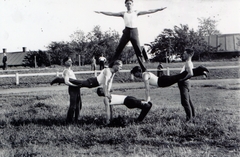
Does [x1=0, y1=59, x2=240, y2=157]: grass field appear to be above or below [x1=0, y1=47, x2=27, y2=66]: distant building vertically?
below

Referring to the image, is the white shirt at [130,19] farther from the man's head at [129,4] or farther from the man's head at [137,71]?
the man's head at [137,71]

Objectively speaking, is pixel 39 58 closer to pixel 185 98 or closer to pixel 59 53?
pixel 59 53

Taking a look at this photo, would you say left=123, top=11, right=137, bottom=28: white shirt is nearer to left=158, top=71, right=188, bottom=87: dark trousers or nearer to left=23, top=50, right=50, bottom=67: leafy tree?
left=158, top=71, right=188, bottom=87: dark trousers

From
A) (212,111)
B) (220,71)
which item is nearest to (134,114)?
(212,111)

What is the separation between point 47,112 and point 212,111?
5.27 meters

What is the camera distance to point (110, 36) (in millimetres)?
42562

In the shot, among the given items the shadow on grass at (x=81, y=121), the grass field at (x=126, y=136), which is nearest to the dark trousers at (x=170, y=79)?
the grass field at (x=126, y=136)

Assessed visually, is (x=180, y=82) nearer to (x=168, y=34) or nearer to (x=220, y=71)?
(x=220, y=71)

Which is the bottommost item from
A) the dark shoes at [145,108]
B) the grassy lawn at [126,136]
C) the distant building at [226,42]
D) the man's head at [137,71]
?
the grassy lawn at [126,136]

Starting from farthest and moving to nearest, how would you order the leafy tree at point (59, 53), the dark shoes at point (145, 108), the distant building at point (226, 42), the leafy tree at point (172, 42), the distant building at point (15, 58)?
the distant building at point (15, 58), the distant building at point (226, 42), the leafy tree at point (59, 53), the leafy tree at point (172, 42), the dark shoes at point (145, 108)

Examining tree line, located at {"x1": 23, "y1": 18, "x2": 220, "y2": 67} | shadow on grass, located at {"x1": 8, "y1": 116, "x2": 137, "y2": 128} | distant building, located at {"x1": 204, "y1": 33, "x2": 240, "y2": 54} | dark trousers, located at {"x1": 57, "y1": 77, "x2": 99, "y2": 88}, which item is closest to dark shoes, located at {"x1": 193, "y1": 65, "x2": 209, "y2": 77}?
shadow on grass, located at {"x1": 8, "y1": 116, "x2": 137, "y2": 128}

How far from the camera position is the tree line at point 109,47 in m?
36.1

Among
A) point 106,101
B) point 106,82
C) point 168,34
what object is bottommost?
point 106,101

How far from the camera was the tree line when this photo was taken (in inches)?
1420
